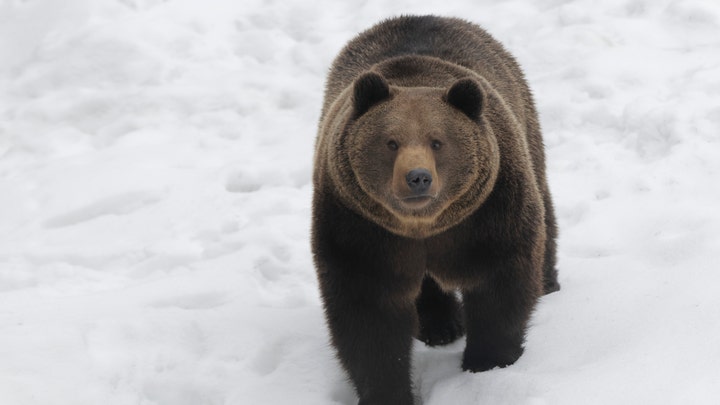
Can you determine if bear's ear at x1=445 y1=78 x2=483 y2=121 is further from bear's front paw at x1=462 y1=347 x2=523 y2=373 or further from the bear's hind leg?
the bear's hind leg

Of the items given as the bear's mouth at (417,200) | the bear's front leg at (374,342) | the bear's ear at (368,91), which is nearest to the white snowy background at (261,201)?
the bear's front leg at (374,342)

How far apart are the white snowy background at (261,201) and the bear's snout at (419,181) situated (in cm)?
126

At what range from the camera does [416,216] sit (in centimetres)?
463

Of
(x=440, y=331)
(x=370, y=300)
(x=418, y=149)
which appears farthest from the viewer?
(x=440, y=331)

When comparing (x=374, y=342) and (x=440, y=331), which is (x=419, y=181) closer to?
(x=374, y=342)

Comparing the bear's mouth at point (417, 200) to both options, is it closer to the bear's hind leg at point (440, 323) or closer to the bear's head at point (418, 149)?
the bear's head at point (418, 149)

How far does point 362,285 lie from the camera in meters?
5.00

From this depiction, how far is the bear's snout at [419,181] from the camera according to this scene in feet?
14.3

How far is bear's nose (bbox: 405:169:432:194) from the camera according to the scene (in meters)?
4.34

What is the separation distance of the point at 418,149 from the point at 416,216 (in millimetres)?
329

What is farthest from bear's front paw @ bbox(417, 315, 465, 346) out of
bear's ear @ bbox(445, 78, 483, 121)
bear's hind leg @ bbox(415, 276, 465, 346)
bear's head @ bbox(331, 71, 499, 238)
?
bear's ear @ bbox(445, 78, 483, 121)

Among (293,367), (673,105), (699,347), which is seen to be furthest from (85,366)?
(673,105)

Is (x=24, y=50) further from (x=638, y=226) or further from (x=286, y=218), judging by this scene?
(x=638, y=226)

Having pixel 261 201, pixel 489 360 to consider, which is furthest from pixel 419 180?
pixel 261 201
